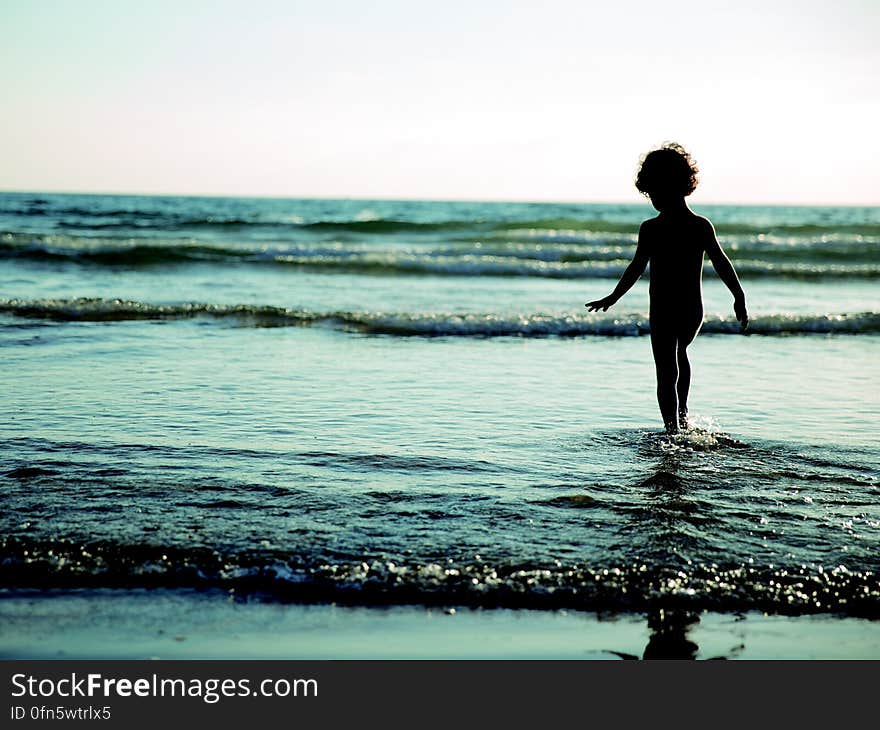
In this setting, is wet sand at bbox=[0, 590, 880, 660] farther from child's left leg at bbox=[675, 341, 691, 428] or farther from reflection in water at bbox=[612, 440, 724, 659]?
child's left leg at bbox=[675, 341, 691, 428]

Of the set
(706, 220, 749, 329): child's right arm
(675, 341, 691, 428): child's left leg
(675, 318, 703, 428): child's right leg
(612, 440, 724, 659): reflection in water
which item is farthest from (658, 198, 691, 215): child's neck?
(612, 440, 724, 659): reflection in water

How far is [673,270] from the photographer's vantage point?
6238mm

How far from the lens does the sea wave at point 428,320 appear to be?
1106 cm

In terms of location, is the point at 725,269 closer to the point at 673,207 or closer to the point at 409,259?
the point at 673,207

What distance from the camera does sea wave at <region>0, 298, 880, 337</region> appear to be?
1106cm

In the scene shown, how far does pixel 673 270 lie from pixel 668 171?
605 mm

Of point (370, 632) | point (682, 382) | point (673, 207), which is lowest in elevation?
point (370, 632)

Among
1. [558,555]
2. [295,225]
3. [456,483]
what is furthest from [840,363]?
[295,225]

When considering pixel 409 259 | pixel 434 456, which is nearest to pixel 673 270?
pixel 434 456

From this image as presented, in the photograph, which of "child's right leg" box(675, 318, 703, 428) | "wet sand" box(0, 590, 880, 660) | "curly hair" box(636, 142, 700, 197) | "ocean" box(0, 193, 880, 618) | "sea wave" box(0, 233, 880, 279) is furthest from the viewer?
"sea wave" box(0, 233, 880, 279)

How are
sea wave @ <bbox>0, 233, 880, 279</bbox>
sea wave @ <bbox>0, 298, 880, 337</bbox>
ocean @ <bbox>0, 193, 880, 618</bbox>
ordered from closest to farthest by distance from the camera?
ocean @ <bbox>0, 193, 880, 618</bbox> < sea wave @ <bbox>0, 298, 880, 337</bbox> < sea wave @ <bbox>0, 233, 880, 279</bbox>

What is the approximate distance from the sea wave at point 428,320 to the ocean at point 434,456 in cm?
5

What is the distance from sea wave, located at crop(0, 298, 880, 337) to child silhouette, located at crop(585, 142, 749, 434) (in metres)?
4.64
